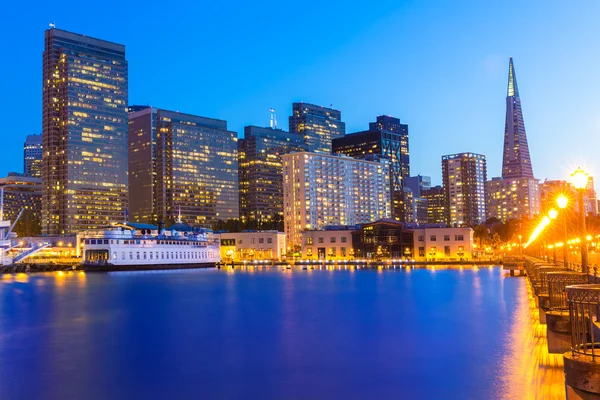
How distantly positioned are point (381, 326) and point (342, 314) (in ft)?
31.6

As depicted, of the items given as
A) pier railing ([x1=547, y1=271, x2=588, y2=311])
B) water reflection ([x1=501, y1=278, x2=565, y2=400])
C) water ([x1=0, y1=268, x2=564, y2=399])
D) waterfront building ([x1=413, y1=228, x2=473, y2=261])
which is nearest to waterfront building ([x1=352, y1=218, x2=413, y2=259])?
waterfront building ([x1=413, y1=228, x2=473, y2=261])

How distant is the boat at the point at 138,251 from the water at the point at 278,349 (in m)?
83.5

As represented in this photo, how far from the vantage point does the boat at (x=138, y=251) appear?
157 meters

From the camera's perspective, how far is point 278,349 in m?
39.1

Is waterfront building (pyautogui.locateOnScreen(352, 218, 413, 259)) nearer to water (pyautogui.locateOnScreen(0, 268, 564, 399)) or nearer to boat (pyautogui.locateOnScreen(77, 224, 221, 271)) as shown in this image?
boat (pyautogui.locateOnScreen(77, 224, 221, 271))

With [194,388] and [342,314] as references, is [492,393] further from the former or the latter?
[342,314]

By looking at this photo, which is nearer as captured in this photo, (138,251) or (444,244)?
(138,251)

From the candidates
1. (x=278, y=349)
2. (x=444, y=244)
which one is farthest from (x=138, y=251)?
(x=278, y=349)

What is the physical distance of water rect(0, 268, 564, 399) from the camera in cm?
2800

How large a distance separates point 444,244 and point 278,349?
533 ft

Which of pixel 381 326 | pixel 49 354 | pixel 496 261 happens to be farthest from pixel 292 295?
pixel 496 261

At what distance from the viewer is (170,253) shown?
182m

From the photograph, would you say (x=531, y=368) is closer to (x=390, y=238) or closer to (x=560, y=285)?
(x=560, y=285)

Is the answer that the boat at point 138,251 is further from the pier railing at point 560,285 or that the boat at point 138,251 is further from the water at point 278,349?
the pier railing at point 560,285
